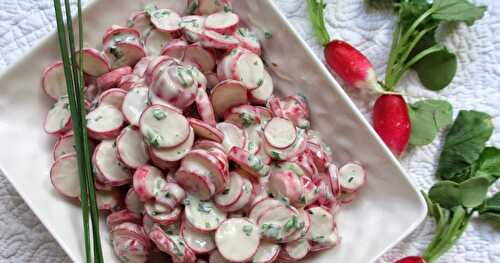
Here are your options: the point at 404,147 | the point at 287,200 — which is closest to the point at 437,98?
the point at 404,147

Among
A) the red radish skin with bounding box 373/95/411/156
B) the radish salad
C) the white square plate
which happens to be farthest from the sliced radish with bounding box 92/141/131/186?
the red radish skin with bounding box 373/95/411/156

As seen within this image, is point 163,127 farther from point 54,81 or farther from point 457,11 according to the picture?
point 457,11

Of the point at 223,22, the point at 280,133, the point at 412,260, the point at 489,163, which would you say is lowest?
the point at 412,260

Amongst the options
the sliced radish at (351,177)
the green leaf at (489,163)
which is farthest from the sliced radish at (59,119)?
the green leaf at (489,163)

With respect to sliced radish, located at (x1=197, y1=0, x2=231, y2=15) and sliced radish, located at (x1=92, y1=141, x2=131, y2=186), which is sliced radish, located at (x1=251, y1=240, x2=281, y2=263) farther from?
sliced radish, located at (x1=197, y1=0, x2=231, y2=15)

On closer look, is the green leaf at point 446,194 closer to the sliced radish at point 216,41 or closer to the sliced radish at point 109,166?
the sliced radish at point 216,41

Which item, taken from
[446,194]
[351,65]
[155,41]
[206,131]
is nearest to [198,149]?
[206,131]

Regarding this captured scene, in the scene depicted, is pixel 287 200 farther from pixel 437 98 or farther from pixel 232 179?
pixel 437 98

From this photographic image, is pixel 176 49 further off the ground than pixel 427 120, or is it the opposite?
pixel 176 49
